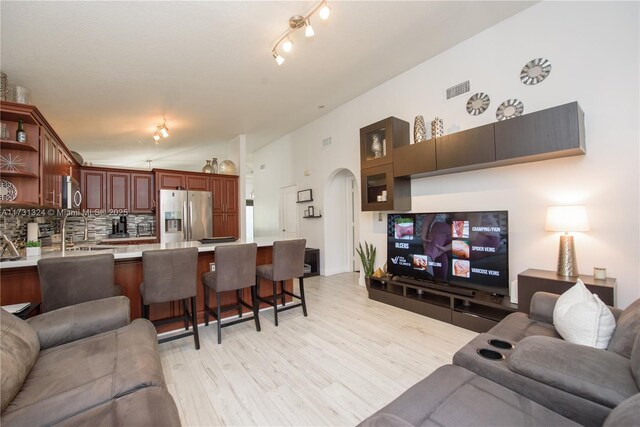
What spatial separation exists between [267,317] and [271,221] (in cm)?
443

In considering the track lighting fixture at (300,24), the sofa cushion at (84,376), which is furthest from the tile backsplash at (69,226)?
the track lighting fixture at (300,24)

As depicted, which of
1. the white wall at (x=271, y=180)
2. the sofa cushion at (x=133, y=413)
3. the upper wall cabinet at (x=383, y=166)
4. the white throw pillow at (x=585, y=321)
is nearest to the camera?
the sofa cushion at (x=133, y=413)

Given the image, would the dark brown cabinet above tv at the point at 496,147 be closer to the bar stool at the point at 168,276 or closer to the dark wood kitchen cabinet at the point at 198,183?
the bar stool at the point at 168,276

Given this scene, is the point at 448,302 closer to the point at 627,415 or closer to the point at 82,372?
the point at 627,415

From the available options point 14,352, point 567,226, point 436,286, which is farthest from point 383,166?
point 14,352

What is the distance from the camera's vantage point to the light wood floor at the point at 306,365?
1.78 metres

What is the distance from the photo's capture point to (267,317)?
11.1 feet

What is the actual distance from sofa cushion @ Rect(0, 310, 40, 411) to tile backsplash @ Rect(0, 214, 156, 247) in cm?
284

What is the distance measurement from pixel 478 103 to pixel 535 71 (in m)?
0.56

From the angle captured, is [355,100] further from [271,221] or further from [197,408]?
[197,408]

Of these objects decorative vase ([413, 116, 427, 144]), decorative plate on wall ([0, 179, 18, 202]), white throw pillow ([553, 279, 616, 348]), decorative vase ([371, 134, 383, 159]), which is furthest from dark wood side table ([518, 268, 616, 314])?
decorative plate on wall ([0, 179, 18, 202])

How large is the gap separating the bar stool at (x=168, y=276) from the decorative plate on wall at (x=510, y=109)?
136 inches

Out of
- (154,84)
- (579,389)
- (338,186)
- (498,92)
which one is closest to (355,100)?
(338,186)

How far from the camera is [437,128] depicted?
3.36m
